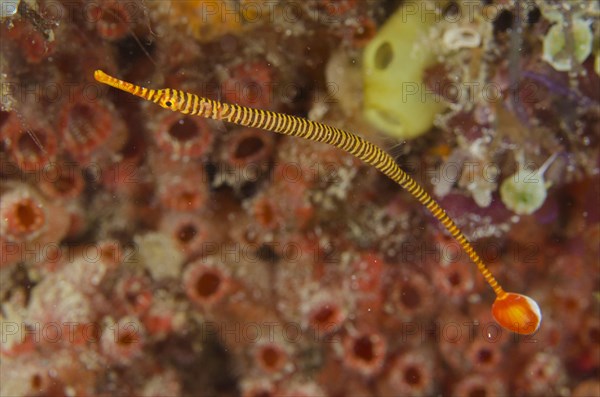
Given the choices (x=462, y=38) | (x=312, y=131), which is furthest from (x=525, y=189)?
(x=312, y=131)

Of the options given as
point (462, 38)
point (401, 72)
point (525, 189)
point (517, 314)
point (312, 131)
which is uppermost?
point (462, 38)

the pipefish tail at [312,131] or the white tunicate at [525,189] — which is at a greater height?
the white tunicate at [525,189]

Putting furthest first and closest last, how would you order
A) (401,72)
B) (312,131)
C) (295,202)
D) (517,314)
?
(295,202) < (401,72) < (517,314) < (312,131)

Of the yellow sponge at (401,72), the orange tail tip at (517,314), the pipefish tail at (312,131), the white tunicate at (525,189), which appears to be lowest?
the orange tail tip at (517,314)

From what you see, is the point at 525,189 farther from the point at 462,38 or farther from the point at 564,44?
the point at 462,38

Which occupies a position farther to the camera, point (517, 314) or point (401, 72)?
point (401, 72)

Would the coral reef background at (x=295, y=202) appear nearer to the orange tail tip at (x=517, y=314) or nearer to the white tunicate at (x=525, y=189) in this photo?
the white tunicate at (x=525, y=189)

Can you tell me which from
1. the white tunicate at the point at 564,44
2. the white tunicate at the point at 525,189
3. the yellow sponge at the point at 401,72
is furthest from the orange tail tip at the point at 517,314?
the white tunicate at the point at 564,44
